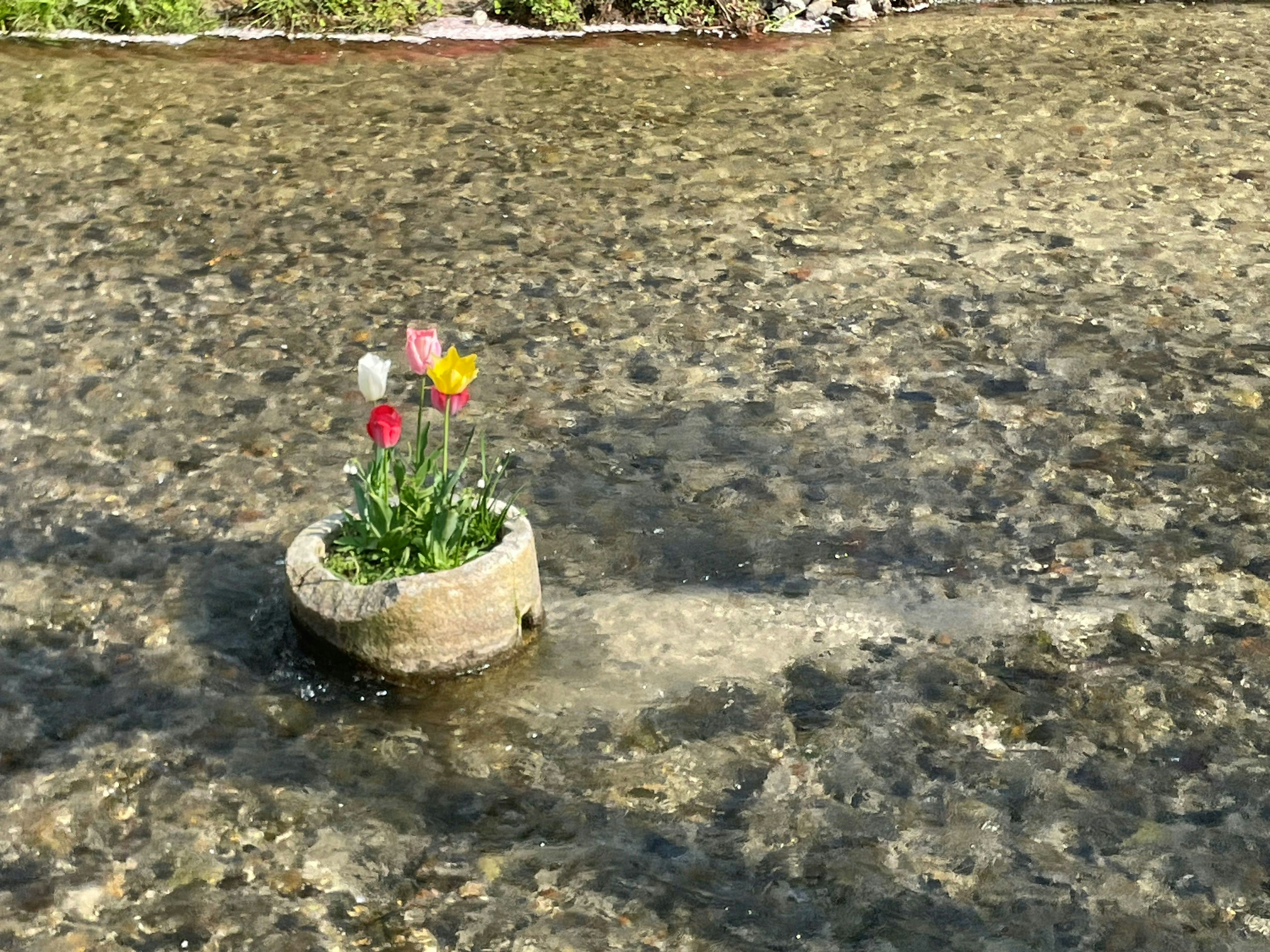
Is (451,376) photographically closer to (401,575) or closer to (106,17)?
(401,575)

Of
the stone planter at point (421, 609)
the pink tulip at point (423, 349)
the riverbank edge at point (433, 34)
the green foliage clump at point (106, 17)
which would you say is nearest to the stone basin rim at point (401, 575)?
the stone planter at point (421, 609)

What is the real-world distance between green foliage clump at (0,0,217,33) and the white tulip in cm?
693

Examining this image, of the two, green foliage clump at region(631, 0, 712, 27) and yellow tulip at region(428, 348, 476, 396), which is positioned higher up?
green foliage clump at region(631, 0, 712, 27)

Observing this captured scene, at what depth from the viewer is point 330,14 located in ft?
32.0

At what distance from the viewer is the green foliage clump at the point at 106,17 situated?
31.3 feet

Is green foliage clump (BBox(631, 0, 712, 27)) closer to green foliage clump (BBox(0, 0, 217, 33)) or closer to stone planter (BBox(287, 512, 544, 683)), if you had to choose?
green foliage clump (BBox(0, 0, 217, 33))

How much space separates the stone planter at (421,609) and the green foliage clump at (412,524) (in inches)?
2.4

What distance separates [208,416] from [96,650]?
137 cm

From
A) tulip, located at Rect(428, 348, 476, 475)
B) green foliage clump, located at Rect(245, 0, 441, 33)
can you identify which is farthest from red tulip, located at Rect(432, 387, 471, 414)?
green foliage clump, located at Rect(245, 0, 441, 33)

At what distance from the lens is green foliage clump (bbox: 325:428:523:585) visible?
385 cm

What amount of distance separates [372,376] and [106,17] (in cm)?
720

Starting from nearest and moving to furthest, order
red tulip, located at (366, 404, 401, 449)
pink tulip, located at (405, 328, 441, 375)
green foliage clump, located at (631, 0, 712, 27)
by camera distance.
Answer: pink tulip, located at (405, 328, 441, 375) → red tulip, located at (366, 404, 401, 449) → green foliage clump, located at (631, 0, 712, 27)

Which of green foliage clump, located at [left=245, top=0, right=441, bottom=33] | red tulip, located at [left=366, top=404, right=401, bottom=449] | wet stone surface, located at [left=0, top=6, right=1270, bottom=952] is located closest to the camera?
wet stone surface, located at [left=0, top=6, right=1270, bottom=952]

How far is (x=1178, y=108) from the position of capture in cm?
834
